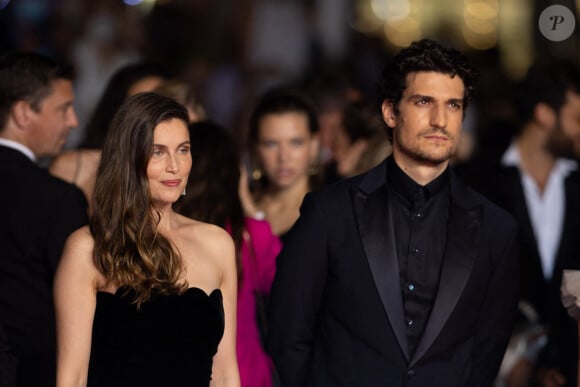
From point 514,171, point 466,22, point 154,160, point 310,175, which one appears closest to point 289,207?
point 310,175

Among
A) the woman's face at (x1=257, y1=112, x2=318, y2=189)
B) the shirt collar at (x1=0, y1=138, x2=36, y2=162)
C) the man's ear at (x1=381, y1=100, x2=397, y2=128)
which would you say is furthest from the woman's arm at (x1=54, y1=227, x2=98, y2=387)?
the woman's face at (x1=257, y1=112, x2=318, y2=189)

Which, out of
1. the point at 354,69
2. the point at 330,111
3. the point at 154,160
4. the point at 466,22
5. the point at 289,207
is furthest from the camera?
the point at 466,22

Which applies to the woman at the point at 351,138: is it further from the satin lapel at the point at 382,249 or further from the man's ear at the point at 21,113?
the satin lapel at the point at 382,249

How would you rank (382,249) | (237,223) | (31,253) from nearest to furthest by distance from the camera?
(382,249), (31,253), (237,223)

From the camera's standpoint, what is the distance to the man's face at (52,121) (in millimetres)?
6141

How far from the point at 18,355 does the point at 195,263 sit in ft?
4.05

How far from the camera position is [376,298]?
4.93 metres

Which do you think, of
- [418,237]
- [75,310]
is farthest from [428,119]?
[75,310]

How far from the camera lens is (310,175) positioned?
7516 millimetres

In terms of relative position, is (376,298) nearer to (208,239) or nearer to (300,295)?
(300,295)

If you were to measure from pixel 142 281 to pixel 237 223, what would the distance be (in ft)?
4.38

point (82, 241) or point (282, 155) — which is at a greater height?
point (282, 155)

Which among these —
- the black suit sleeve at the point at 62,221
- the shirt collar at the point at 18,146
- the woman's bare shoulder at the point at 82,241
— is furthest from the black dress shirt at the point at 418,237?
the shirt collar at the point at 18,146

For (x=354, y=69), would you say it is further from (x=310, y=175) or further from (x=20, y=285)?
(x=20, y=285)
